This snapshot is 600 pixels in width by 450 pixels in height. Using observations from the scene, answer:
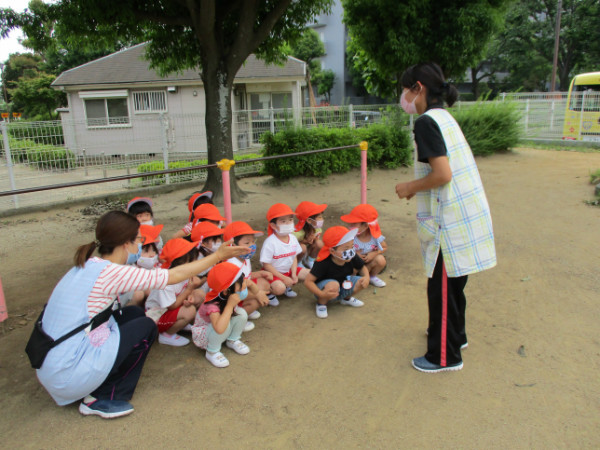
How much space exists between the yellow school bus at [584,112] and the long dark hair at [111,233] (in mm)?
15678

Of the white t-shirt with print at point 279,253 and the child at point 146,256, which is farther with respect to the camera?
the white t-shirt with print at point 279,253

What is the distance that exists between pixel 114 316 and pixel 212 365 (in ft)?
2.37

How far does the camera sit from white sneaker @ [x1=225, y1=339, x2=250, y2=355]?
314 cm

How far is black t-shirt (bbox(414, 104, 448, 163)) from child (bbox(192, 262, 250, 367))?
1385 millimetres

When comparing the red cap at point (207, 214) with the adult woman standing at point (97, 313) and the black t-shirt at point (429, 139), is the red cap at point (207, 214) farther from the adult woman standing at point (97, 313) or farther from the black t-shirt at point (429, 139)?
the black t-shirt at point (429, 139)

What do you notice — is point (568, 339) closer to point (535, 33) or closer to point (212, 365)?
point (212, 365)

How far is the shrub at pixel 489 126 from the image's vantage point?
11.9 meters

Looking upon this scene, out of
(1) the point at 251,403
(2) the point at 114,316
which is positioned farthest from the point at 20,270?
(1) the point at 251,403

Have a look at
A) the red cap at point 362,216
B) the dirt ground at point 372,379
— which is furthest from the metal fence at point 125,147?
the red cap at point 362,216

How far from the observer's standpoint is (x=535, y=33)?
31391mm

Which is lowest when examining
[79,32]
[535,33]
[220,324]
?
[220,324]

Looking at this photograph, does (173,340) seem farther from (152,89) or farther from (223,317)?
(152,89)

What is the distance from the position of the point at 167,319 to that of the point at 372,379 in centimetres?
154

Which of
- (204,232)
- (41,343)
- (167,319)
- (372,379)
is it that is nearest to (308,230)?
(204,232)
